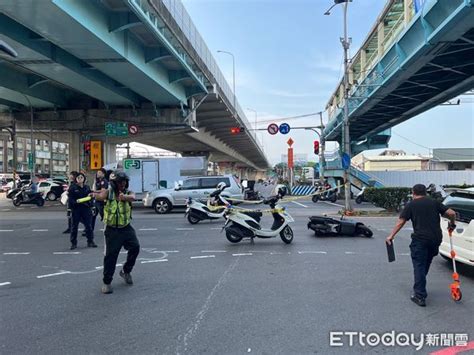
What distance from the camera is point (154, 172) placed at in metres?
24.6

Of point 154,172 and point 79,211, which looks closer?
point 79,211

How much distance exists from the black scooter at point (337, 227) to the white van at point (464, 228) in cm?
401

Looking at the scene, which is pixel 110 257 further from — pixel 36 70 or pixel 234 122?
pixel 234 122

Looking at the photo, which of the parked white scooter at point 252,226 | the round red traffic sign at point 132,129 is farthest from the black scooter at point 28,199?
the parked white scooter at point 252,226

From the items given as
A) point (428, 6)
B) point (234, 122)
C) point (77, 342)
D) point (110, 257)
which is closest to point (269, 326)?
point (77, 342)

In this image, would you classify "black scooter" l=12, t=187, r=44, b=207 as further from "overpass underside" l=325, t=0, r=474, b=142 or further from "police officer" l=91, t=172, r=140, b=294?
"police officer" l=91, t=172, r=140, b=294

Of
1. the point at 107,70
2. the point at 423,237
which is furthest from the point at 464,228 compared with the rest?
the point at 107,70

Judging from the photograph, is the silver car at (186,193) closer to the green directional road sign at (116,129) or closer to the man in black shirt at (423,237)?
the green directional road sign at (116,129)

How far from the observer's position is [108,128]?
83.7 feet

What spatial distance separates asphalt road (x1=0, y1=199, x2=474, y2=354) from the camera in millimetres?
4133

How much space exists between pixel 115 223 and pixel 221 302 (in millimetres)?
1843

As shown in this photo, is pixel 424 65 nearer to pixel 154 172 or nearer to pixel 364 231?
pixel 364 231

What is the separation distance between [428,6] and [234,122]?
84.8ft

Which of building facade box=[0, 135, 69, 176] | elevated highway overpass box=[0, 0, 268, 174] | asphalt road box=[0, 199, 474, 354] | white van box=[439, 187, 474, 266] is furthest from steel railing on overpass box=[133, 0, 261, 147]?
building facade box=[0, 135, 69, 176]
